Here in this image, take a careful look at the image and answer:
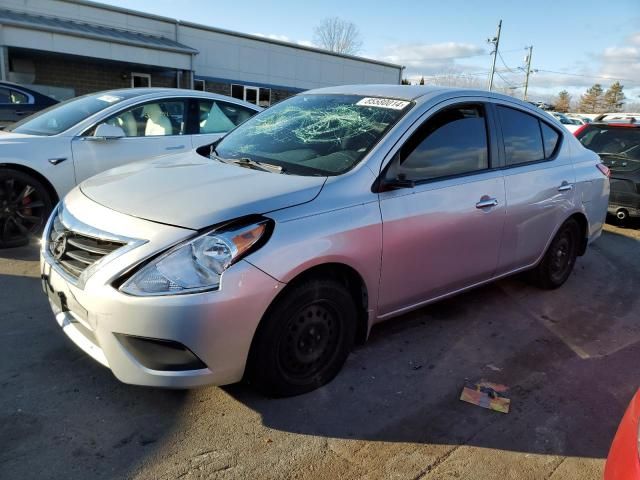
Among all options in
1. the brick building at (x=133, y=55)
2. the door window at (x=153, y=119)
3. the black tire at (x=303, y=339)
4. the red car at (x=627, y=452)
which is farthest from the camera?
the brick building at (x=133, y=55)

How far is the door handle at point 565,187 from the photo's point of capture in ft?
14.2

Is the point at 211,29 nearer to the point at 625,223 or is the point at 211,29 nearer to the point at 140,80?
the point at 140,80

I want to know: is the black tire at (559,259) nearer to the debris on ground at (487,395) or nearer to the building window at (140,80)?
the debris on ground at (487,395)

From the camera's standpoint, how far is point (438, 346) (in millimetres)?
3619

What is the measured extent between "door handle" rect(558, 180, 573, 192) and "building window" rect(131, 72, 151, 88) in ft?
63.8

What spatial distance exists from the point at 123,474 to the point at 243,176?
5.30 feet

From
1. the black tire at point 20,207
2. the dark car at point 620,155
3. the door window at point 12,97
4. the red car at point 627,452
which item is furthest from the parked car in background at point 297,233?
the door window at point 12,97

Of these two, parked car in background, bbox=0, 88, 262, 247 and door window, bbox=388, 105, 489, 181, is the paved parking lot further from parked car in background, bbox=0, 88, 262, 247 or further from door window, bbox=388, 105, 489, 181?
parked car in background, bbox=0, 88, 262, 247

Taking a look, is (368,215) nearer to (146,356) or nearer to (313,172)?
(313,172)

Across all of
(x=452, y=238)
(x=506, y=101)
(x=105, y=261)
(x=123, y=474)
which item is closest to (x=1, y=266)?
(x=105, y=261)

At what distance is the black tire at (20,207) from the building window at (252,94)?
1949 centimetres

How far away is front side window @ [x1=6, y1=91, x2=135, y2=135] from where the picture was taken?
17.1 feet

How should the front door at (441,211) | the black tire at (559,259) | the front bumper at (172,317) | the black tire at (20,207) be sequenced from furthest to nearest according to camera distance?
the black tire at (20,207) < the black tire at (559,259) < the front door at (441,211) < the front bumper at (172,317)

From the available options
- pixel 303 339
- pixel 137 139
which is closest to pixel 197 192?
pixel 303 339
